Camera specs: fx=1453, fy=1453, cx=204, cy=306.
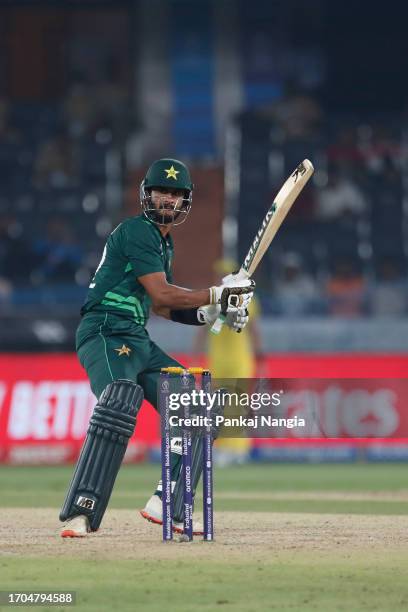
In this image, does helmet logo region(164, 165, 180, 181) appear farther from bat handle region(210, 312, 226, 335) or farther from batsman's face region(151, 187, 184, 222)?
bat handle region(210, 312, 226, 335)

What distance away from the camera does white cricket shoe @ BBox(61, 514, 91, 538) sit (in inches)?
296

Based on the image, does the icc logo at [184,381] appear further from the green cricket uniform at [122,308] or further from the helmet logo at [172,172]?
the helmet logo at [172,172]

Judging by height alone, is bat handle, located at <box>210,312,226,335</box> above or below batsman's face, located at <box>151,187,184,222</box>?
below

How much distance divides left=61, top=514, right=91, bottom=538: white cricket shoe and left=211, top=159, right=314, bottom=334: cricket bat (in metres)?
1.23

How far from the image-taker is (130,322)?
7863 mm

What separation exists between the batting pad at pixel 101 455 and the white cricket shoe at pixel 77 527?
0.04m

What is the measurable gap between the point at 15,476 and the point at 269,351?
468cm

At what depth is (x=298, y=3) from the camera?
26234mm

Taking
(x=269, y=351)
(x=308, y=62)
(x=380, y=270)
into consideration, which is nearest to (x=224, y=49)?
(x=308, y=62)

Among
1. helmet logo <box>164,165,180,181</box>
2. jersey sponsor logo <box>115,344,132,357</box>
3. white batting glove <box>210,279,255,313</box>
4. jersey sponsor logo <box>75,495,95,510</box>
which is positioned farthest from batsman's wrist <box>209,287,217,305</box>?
jersey sponsor logo <box>75,495,95,510</box>

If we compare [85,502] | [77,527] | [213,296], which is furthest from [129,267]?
[77,527]

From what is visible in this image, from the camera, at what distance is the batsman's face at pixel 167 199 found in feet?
25.6

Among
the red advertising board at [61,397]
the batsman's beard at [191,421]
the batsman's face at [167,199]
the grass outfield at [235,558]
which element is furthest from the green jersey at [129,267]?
the red advertising board at [61,397]

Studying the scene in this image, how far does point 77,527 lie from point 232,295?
56.9 inches
